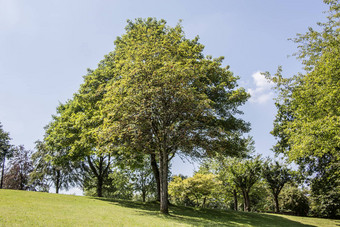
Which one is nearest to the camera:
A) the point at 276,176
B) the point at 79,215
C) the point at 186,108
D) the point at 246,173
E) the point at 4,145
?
the point at 79,215

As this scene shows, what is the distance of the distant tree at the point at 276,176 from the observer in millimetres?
33156

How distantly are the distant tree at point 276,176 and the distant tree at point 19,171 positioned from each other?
43.0 m

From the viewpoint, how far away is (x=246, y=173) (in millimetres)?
33031

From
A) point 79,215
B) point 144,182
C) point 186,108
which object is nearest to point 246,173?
point 144,182

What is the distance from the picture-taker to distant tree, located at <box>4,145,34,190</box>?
4112 cm

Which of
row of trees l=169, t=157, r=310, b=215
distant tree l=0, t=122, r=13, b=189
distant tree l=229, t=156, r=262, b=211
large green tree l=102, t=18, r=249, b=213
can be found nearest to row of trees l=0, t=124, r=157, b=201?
distant tree l=0, t=122, r=13, b=189

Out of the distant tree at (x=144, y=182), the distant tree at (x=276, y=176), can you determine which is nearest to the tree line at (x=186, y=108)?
the distant tree at (x=276, y=176)

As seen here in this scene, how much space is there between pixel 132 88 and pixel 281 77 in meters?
14.4

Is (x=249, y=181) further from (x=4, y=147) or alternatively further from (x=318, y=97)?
(x=4, y=147)

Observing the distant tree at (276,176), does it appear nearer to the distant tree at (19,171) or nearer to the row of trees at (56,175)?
the row of trees at (56,175)

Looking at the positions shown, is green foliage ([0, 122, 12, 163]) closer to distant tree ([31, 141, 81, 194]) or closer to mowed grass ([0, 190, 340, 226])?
distant tree ([31, 141, 81, 194])

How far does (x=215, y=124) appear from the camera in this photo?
60.3ft

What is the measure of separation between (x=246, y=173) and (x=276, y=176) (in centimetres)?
506

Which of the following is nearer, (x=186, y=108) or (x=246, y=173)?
(x=186, y=108)
